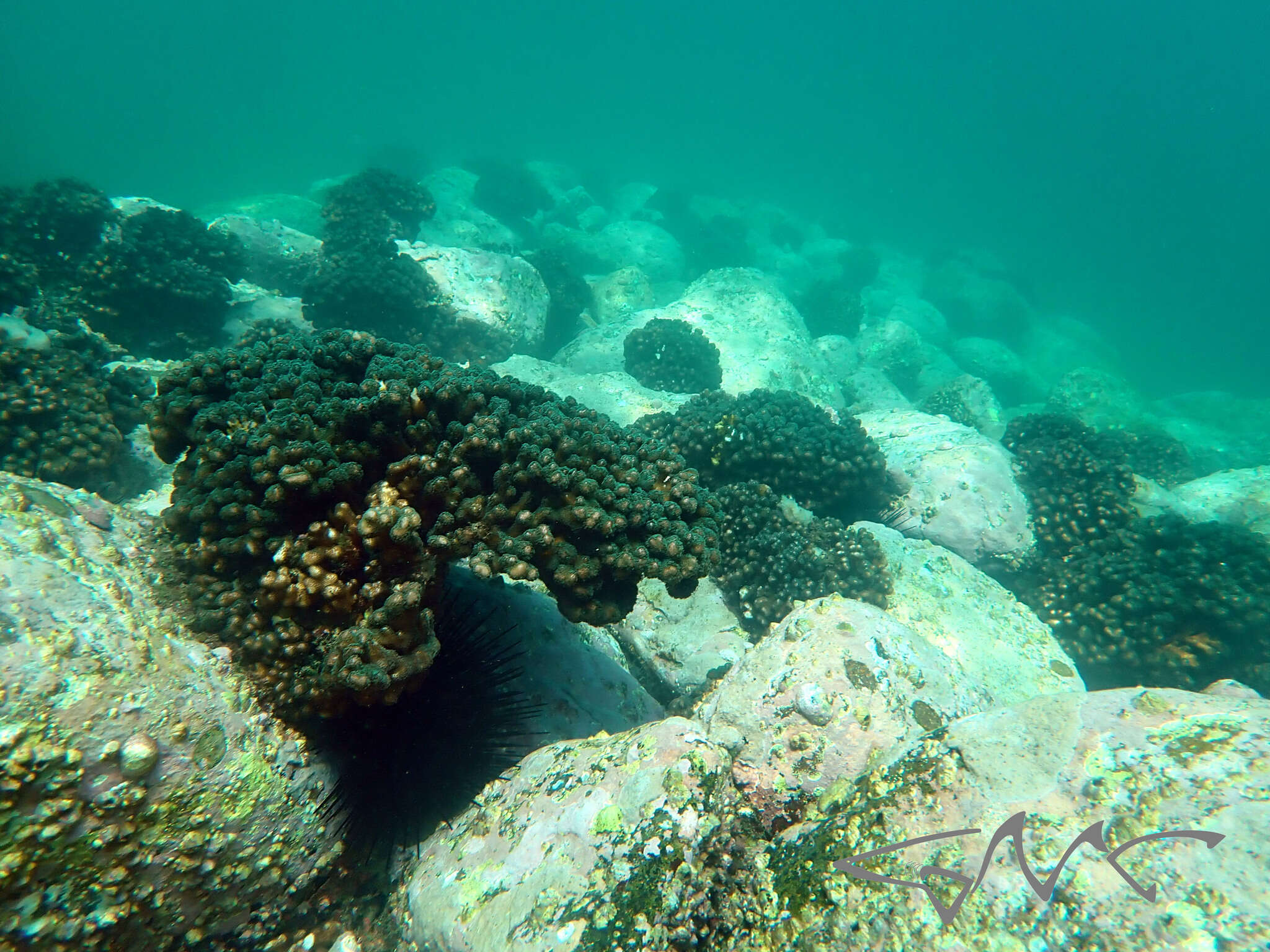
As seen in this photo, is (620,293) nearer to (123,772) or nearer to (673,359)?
(673,359)

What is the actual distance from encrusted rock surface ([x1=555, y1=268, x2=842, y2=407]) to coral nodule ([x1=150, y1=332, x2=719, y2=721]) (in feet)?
29.0

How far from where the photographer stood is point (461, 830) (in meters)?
3.21

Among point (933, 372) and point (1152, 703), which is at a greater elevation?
point (933, 372)

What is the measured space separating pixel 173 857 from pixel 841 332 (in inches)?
1006

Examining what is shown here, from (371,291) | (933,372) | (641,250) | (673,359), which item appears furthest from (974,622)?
(641,250)

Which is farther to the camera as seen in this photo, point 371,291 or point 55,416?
point 371,291

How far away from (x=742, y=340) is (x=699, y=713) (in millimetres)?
11010

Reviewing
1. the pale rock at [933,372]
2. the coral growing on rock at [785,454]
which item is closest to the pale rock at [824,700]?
the coral growing on rock at [785,454]

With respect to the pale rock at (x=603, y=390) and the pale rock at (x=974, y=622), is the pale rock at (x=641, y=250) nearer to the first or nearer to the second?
the pale rock at (x=603, y=390)

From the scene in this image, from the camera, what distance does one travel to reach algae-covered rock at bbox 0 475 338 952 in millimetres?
1965

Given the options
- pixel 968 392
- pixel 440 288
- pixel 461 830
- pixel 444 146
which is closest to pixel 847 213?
pixel 444 146

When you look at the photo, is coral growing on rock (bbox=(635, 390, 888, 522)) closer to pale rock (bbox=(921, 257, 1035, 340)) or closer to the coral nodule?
the coral nodule

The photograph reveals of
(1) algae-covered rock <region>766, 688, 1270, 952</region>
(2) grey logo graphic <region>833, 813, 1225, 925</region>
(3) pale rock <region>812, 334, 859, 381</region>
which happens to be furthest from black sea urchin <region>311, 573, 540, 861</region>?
(3) pale rock <region>812, 334, 859, 381</region>

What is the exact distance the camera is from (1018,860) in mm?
2127
